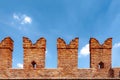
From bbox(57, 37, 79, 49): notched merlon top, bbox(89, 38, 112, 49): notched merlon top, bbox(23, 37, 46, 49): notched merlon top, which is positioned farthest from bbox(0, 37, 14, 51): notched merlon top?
bbox(89, 38, 112, 49): notched merlon top

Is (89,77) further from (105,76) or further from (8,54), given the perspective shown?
(8,54)

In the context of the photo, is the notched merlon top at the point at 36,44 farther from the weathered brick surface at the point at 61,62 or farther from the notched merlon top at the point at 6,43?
the notched merlon top at the point at 6,43

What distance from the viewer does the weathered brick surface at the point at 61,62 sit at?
17281 mm

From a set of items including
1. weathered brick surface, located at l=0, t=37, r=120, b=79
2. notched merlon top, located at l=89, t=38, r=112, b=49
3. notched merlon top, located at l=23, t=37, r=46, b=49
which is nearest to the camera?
weathered brick surface, located at l=0, t=37, r=120, b=79

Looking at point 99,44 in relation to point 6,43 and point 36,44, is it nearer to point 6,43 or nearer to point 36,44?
point 36,44

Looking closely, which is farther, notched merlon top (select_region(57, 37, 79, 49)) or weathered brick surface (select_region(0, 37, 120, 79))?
notched merlon top (select_region(57, 37, 79, 49))

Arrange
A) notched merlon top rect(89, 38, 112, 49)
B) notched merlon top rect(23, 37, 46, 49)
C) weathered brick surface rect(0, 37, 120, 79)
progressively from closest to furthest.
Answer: weathered brick surface rect(0, 37, 120, 79), notched merlon top rect(89, 38, 112, 49), notched merlon top rect(23, 37, 46, 49)

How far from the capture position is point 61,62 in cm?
1744

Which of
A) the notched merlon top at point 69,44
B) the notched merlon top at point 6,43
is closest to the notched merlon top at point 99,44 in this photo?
the notched merlon top at point 69,44

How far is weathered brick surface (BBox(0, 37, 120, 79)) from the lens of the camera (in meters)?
17.3

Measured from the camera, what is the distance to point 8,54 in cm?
1767

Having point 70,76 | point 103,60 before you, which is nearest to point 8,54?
point 70,76

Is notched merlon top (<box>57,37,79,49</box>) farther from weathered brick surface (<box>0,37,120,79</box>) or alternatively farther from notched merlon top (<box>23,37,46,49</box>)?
notched merlon top (<box>23,37,46,49</box>)

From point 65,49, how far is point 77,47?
0.46 m
